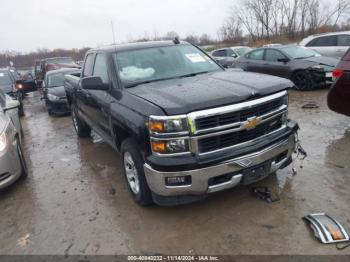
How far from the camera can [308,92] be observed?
9.48m

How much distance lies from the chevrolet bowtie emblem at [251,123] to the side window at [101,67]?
2104 mm

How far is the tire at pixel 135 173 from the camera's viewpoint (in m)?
3.42

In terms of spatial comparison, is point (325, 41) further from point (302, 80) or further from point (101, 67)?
point (101, 67)

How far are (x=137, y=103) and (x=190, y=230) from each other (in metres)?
1.47

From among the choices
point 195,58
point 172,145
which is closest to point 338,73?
point 195,58

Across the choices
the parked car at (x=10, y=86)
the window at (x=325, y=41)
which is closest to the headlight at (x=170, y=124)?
the parked car at (x=10, y=86)

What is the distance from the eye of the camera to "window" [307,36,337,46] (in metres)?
11.3

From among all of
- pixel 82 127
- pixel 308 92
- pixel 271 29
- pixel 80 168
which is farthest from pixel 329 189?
pixel 271 29

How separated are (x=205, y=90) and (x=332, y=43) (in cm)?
1012

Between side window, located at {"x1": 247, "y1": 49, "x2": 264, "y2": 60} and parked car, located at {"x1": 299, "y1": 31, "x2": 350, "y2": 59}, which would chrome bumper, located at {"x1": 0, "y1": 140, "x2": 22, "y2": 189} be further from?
parked car, located at {"x1": 299, "y1": 31, "x2": 350, "y2": 59}

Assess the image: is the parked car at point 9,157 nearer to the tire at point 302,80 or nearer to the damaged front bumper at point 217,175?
the damaged front bumper at point 217,175

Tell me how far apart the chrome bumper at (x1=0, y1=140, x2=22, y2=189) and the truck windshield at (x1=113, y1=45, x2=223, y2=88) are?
1934 millimetres

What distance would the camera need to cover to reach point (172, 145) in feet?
9.82

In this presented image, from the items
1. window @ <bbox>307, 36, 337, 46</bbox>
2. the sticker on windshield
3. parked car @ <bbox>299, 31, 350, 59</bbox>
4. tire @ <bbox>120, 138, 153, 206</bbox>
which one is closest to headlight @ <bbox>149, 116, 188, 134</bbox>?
tire @ <bbox>120, 138, 153, 206</bbox>
